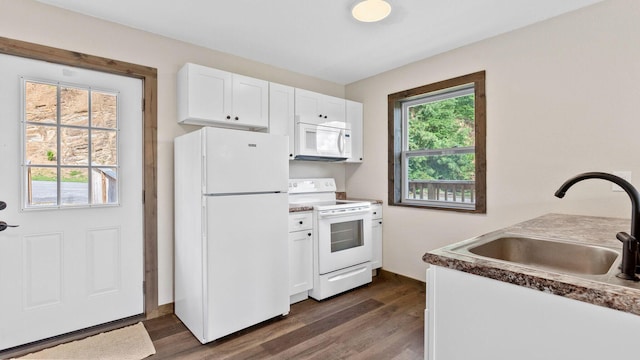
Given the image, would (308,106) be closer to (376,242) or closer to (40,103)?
(376,242)

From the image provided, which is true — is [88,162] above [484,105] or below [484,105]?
below

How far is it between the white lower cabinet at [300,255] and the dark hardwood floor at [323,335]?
0.50 ft

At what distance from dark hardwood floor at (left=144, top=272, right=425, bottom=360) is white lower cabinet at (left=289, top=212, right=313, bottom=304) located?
152mm

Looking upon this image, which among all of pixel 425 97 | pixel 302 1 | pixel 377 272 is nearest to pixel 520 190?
pixel 425 97

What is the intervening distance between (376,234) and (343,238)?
573 millimetres

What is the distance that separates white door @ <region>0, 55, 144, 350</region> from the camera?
7.00ft

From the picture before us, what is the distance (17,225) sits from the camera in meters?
2.14

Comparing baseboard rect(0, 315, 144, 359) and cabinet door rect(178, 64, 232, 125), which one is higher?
cabinet door rect(178, 64, 232, 125)

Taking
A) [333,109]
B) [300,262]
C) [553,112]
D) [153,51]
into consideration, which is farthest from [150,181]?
[553,112]

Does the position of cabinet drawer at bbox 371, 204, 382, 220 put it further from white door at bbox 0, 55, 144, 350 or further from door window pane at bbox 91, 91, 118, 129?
door window pane at bbox 91, 91, 118, 129

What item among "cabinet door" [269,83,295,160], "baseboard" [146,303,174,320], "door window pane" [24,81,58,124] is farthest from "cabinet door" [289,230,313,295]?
"door window pane" [24,81,58,124]

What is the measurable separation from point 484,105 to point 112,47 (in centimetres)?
321

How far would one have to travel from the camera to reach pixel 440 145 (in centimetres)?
332

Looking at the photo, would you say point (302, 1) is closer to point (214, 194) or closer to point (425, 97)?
point (214, 194)
